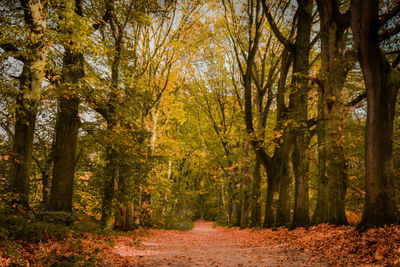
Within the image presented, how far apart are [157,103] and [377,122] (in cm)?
1263

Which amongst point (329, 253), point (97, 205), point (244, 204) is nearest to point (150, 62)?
point (97, 205)

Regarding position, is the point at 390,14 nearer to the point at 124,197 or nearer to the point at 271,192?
the point at 271,192

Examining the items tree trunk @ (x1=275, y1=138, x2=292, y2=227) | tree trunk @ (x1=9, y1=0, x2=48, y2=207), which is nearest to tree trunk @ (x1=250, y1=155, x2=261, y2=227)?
tree trunk @ (x1=275, y1=138, x2=292, y2=227)

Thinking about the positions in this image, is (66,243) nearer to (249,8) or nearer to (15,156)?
(15,156)

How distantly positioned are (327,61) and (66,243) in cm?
951

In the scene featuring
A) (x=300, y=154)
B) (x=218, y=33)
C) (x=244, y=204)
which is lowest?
(x=244, y=204)

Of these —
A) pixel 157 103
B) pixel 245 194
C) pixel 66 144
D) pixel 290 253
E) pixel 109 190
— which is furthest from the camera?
pixel 245 194

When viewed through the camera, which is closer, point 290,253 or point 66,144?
point 290,253

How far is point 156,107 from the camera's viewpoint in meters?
16.2

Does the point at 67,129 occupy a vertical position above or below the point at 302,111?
below

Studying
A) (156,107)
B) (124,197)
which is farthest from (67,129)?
(156,107)

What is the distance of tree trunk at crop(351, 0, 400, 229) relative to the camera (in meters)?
5.42

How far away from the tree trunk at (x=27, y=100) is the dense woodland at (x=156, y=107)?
30mm

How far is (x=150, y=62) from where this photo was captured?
15258 millimetres
